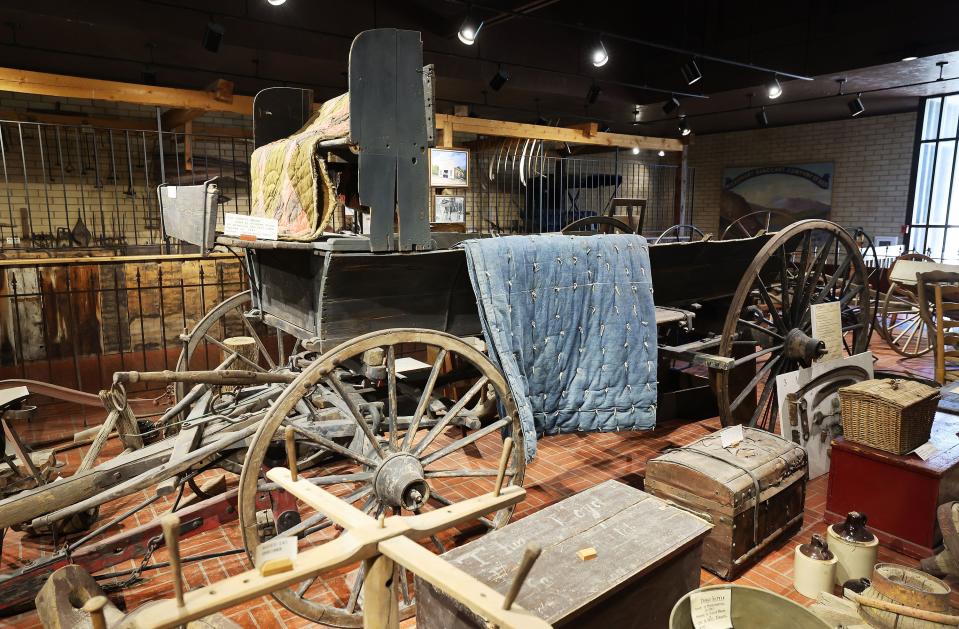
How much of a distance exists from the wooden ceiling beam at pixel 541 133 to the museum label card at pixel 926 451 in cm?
498

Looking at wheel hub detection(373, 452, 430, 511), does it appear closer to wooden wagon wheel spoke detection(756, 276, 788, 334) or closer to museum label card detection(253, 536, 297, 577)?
museum label card detection(253, 536, 297, 577)

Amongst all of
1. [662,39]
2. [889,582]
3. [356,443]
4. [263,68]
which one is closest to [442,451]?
[356,443]

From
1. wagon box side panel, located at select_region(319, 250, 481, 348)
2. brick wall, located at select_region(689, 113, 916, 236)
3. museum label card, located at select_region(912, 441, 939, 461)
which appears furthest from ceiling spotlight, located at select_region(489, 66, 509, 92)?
brick wall, located at select_region(689, 113, 916, 236)

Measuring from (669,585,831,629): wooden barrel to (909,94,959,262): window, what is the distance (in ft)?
36.8

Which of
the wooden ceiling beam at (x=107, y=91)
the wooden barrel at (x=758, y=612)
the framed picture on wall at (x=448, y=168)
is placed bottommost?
the wooden barrel at (x=758, y=612)

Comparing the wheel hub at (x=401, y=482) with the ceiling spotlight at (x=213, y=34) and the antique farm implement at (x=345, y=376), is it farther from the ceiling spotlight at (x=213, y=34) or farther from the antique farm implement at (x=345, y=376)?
the ceiling spotlight at (x=213, y=34)

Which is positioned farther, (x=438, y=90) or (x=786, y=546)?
(x=438, y=90)

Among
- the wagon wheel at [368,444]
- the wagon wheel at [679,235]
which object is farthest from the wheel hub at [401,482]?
the wagon wheel at [679,235]

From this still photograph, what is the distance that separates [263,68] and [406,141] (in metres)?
6.20

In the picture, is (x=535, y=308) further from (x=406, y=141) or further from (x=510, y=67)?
(x=510, y=67)

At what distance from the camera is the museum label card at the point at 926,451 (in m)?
3.17

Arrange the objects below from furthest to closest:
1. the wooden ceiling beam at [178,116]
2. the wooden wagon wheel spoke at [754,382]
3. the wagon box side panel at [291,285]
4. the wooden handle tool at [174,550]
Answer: the wooden ceiling beam at [178,116] → the wooden wagon wheel spoke at [754,382] → the wagon box side panel at [291,285] → the wooden handle tool at [174,550]

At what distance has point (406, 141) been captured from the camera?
266 cm

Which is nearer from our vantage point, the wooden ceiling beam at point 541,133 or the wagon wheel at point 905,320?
the wooden ceiling beam at point 541,133
